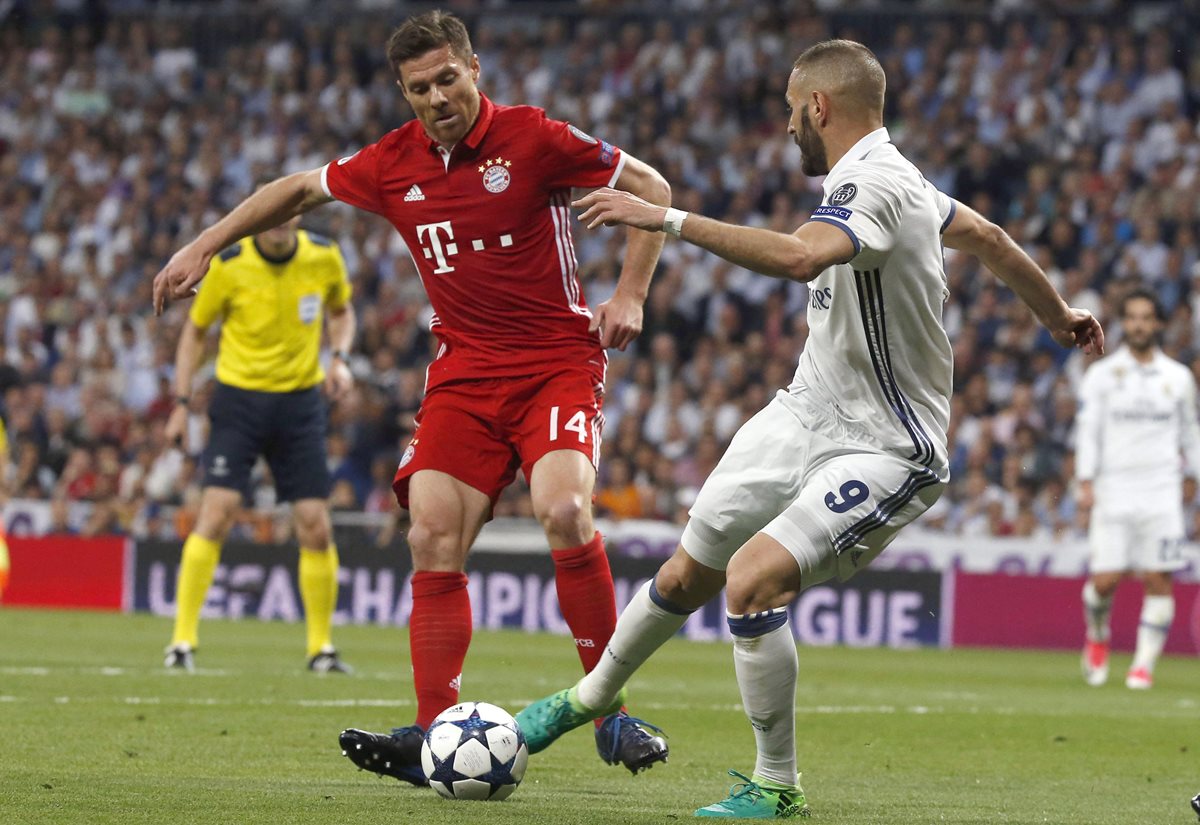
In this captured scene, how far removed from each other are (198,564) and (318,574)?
0.67 m

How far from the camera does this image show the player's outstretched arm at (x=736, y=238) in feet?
16.7

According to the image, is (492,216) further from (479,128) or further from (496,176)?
(479,128)

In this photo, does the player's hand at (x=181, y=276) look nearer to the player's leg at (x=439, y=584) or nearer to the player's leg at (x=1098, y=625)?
the player's leg at (x=439, y=584)

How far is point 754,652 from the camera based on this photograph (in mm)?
5562

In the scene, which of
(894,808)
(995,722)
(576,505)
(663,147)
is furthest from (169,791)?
(663,147)

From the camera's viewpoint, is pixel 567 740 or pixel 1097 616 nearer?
pixel 567 740


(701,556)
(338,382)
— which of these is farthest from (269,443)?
(701,556)

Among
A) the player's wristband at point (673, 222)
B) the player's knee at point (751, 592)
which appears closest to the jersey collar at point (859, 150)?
the player's wristband at point (673, 222)

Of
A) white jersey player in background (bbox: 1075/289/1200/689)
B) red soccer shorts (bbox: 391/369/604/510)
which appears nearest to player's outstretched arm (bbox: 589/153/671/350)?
red soccer shorts (bbox: 391/369/604/510)

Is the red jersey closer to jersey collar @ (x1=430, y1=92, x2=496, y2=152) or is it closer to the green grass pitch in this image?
jersey collar @ (x1=430, y1=92, x2=496, y2=152)

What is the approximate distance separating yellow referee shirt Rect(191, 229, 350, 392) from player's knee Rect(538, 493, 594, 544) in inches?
189

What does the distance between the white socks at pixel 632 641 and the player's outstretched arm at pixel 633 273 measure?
31.2 inches

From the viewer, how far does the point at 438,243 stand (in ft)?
21.4

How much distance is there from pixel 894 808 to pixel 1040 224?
45.9 ft
